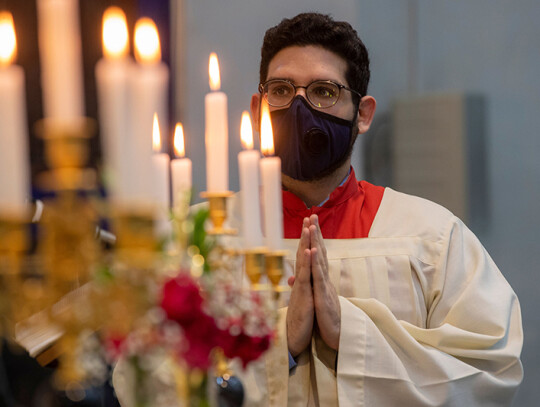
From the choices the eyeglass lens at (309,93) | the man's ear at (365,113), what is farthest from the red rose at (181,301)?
the man's ear at (365,113)

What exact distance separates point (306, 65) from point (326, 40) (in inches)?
6.8

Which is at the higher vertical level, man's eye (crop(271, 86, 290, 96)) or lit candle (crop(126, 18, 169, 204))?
man's eye (crop(271, 86, 290, 96))

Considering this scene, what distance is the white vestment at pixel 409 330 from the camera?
2.74 metres

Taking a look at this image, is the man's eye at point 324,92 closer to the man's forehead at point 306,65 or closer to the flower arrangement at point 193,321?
the man's forehead at point 306,65

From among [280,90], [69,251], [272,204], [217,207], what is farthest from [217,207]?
[280,90]

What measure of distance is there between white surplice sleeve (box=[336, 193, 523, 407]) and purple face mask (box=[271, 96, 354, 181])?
1.58 feet

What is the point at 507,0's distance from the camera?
17.3 ft

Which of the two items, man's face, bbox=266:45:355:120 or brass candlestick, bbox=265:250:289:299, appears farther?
man's face, bbox=266:45:355:120

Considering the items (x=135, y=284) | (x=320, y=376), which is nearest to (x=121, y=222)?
(x=135, y=284)

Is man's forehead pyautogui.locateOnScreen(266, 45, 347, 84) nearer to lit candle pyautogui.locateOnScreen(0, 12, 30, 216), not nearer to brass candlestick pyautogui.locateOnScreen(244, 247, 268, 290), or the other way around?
brass candlestick pyautogui.locateOnScreen(244, 247, 268, 290)

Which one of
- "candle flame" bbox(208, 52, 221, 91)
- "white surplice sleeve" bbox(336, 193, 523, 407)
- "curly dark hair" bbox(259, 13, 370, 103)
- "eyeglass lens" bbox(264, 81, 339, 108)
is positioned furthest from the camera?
"curly dark hair" bbox(259, 13, 370, 103)

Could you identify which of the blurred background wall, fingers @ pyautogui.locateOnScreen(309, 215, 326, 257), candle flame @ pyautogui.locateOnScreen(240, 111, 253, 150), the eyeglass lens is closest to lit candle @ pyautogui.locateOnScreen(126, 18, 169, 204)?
candle flame @ pyautogui.locateOnScreen(240, 111, 253, 150)

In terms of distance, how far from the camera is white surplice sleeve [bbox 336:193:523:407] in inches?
108

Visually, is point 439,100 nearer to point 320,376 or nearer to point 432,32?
point 432,32
